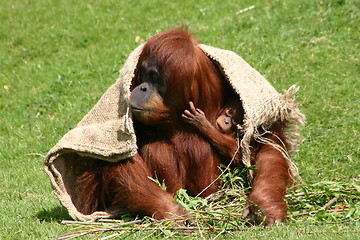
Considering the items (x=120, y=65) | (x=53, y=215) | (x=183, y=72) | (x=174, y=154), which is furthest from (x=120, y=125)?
(x=120, y=65)

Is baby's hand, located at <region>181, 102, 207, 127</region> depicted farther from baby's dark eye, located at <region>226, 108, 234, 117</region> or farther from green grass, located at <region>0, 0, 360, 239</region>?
green grass, located at <region>0, 0, 360, 239</region>

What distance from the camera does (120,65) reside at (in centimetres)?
778

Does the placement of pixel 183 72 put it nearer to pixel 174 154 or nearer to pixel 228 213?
pixel 174 154

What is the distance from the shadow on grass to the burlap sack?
136 millimetres

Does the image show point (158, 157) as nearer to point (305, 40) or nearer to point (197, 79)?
point (197, 79)

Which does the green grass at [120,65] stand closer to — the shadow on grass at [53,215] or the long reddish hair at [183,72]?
A: the shadow on grass at [53,215]

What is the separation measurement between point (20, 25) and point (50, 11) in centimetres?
57

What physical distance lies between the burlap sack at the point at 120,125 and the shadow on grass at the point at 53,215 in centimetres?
14

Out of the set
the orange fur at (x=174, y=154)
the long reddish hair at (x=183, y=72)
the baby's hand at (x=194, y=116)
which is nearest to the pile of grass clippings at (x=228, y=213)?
the orange fur at (x=174, y=154)

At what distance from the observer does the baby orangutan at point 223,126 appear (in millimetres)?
4184

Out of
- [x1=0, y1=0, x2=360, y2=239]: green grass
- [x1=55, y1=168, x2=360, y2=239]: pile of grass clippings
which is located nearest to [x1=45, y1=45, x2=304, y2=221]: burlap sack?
[x1=55, y1=168, x2=360, y2=239]: pile of grass clippings

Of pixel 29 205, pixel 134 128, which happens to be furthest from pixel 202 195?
pixel 29 205

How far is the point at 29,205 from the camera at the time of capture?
4617 millimetres

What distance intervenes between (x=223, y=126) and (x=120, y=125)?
2.51ft
